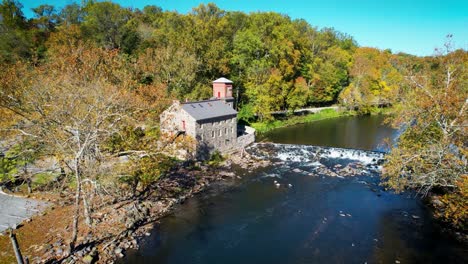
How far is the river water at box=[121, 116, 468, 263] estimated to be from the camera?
18844 mm

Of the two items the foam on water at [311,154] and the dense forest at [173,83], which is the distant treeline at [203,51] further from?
the foam on water at [311,154]

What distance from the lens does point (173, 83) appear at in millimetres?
48125

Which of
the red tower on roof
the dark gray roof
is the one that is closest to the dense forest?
the dark gray roof

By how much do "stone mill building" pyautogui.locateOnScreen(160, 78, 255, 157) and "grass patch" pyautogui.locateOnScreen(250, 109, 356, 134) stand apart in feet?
34.1

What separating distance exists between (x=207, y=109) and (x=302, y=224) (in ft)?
62.9

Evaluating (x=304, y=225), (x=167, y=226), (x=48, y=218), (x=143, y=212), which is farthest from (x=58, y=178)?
(x=304, y=225)

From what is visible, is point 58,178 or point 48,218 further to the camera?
point 58,178

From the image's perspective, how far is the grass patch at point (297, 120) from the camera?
5305 cm

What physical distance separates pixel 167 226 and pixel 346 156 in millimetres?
25034

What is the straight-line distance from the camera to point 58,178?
2656cm

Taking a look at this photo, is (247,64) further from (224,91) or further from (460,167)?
(460,167)

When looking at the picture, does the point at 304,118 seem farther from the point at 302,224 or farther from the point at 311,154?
the point at 302,224

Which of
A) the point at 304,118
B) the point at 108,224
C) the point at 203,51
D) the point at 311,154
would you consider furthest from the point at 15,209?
the point at 304,118

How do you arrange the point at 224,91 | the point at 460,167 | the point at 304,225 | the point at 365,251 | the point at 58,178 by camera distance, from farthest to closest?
the point at 224,91
the point at 58,178
the point at 304,225
the point at 365,251
the point at 460,167
